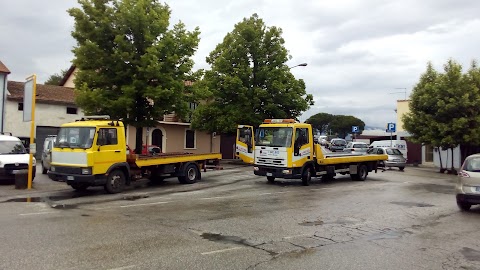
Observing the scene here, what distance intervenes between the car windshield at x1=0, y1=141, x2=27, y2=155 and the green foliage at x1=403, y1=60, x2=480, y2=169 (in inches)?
928

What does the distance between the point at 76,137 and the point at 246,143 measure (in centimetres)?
762

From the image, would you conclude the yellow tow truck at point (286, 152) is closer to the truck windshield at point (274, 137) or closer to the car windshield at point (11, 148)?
the truck windshield at point (274, 137)

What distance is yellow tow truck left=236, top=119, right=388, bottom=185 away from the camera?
17.3m

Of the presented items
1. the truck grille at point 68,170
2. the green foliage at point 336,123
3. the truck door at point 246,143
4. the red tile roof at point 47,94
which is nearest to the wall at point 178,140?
the red tile roof at point 47,94

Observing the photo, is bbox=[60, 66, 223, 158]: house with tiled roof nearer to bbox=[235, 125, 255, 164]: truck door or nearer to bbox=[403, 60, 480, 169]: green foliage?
bbox=[235, 125, 255, 164]: truck door

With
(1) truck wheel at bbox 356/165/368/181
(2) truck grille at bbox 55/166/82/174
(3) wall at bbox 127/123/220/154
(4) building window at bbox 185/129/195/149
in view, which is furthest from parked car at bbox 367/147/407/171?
(2) truck grille at bbox 55/166/82/174

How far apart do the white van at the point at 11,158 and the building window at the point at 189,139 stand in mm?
18948

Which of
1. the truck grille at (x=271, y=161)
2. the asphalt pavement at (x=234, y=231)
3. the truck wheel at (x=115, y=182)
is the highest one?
the truck grille at (x=271, y=161)

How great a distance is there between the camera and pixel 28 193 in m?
14.6

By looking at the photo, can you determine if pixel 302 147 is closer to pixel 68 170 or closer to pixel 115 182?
pixel 115 182

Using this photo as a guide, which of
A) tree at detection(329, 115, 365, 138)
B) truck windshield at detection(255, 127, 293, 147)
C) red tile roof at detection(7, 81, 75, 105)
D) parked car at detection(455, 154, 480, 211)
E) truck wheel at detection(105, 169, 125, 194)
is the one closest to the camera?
parked car at detection(455, 154, 480, 211)

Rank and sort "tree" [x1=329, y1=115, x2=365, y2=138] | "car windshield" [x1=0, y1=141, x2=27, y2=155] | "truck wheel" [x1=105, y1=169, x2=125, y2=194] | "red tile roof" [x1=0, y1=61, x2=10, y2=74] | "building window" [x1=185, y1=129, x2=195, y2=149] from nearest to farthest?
"truck wheel" [x1=105, y1=169, x2=125, y2=194]
"car windshield" [x1=0, y1=141, x2=27, y2=155]
"red tile roof" [x1=0, y1=61, x2=10, y2=74]
"building window" [x1=185, y1=129, x2=195, y2=149]
"tree" [x1=329, y1=115, x2=365, y2=138]

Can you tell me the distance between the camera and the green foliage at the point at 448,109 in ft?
86.9

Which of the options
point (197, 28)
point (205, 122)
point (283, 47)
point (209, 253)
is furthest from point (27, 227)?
point (283, 47)
